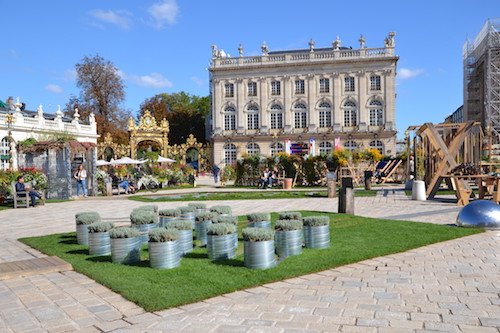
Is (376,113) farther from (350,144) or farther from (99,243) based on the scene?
(99,243)

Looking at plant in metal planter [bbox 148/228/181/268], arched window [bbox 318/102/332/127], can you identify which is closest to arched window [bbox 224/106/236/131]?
arched window [bbox 318/102/332/127]

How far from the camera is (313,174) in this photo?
27844mm

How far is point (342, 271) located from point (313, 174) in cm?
2178

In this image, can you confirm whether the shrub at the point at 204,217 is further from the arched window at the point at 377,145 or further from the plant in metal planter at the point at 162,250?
the arched window at the point at 377,145

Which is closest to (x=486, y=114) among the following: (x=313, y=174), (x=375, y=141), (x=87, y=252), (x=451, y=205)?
(x=375, y=141)

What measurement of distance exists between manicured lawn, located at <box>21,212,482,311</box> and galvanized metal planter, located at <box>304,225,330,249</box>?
154 millimetres

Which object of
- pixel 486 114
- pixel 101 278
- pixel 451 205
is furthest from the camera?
pixel 486 114

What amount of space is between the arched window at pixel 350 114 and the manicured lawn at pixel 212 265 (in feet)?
146

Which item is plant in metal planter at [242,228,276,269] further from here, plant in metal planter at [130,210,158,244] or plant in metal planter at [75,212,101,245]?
plant in metal planter at [75,212,101,245]

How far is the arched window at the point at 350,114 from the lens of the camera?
173 ft

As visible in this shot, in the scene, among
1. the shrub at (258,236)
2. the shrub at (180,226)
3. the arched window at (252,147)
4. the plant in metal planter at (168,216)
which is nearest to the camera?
the shrub at (258,236)

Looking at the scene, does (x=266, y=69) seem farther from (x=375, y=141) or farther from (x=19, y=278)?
(x=19, y=278)

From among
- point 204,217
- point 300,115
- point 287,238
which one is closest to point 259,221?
point 204,217

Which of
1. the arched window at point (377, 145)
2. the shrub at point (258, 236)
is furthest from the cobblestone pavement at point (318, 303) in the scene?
the arched window at point (377, 145)
